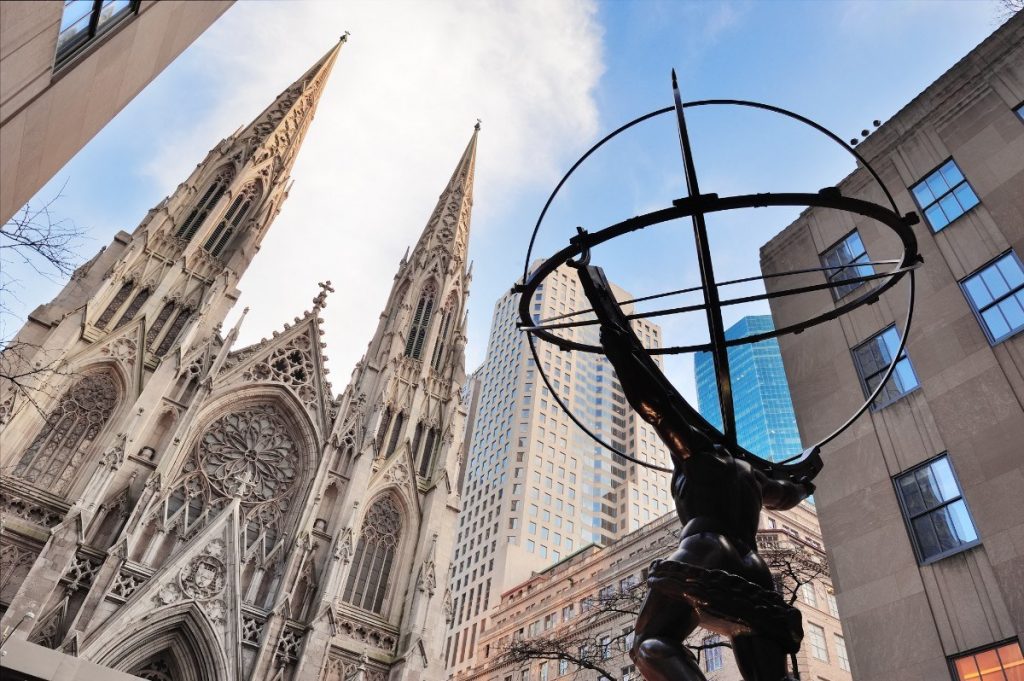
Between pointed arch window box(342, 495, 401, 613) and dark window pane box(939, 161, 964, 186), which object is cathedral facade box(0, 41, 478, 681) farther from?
dark window pane box(939, 161, 964, 186)

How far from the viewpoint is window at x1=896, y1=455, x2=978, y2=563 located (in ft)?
35.2

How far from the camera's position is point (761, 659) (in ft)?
13.0

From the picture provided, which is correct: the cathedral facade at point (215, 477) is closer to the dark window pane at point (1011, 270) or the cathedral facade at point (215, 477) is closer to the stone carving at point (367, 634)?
the stone carving at point (367, 634)

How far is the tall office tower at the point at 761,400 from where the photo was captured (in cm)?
8656

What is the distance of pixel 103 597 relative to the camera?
2030 centimetres

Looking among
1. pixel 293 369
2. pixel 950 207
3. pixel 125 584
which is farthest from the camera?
pixel 293 369

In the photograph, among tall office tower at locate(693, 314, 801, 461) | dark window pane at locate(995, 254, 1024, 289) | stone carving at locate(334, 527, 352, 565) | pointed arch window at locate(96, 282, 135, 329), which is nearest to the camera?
dark window pane at locate(995, 254, 1024, 289)

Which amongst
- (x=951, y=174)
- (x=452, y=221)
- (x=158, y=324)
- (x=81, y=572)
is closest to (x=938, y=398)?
(x=951, y=174)

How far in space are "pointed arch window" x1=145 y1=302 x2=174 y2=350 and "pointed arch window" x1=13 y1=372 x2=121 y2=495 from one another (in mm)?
2375

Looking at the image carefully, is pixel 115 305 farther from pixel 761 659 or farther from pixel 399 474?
pixel 761 659

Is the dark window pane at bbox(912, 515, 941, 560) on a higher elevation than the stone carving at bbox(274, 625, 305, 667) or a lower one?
lower

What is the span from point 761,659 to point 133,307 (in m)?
30.3

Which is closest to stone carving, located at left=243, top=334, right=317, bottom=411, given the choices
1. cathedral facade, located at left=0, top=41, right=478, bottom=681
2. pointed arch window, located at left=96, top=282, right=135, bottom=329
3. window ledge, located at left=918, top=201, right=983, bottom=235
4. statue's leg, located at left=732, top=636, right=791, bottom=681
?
cathedral facade, located at left=0, top=41, right=478, bottom=681

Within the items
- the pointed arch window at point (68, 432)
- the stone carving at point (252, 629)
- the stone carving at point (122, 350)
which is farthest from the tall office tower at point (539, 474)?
the pointed arch window at point (68, 432)
